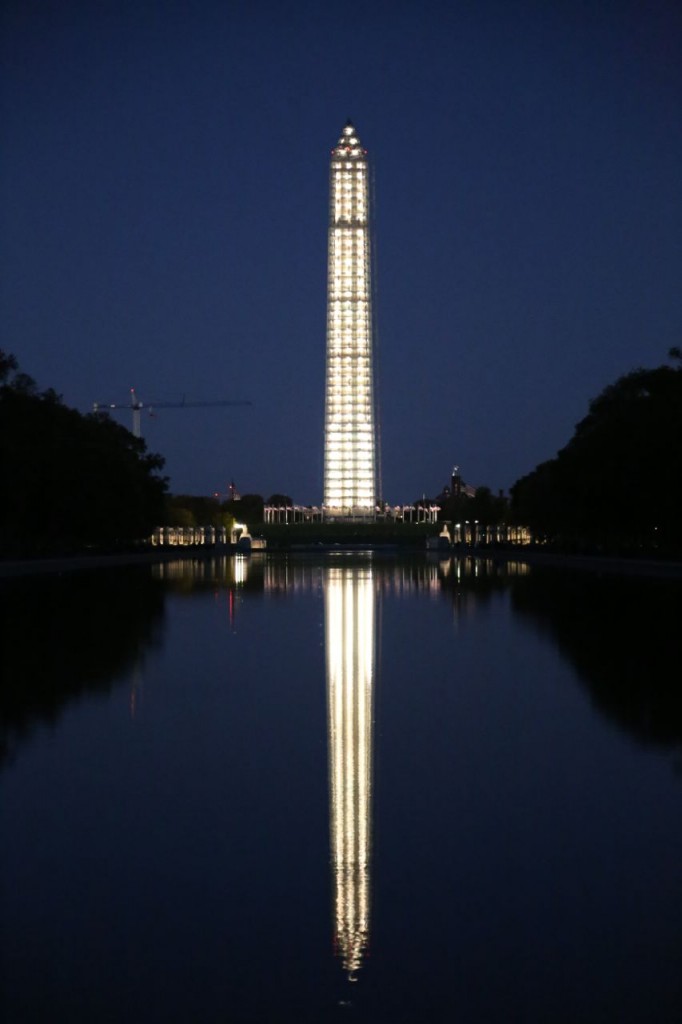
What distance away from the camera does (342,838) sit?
746 centimetres

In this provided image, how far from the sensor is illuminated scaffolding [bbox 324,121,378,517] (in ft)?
507

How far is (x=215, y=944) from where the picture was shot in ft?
18.4

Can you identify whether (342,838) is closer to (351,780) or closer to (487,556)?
(351,780)

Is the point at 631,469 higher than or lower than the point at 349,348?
lower

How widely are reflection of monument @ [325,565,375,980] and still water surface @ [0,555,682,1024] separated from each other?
3 centimetres

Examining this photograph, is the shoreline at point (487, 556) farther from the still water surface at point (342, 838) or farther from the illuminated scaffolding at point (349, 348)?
the illuminated scaffolding at point (349, 348)

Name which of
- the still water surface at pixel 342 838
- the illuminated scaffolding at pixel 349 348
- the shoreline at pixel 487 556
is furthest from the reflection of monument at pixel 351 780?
the illuminated scaffolding at pixel 349 348

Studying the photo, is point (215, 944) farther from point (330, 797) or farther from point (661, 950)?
point (330, 797)

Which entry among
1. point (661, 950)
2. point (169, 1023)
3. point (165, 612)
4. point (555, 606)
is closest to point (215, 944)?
point (169, 1023)

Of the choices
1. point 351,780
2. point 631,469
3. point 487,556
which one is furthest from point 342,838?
point 487,556

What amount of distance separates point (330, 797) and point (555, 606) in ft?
64.4

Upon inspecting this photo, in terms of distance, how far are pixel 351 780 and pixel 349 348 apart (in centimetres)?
14674

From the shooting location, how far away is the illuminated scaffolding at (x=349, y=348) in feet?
507

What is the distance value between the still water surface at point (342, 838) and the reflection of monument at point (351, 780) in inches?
1.1
